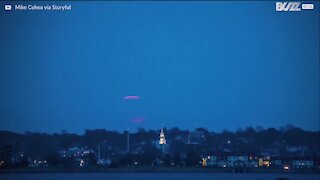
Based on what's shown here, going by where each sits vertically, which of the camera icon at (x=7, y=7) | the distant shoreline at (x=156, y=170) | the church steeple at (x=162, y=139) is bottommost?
the distant shoreline at (x=156, y=170)

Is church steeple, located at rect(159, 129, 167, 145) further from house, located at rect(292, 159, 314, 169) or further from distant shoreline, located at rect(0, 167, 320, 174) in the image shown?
house, located at rect(292, 159, 314, 169)

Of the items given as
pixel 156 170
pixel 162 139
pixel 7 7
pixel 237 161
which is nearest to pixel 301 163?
pixel 237 161

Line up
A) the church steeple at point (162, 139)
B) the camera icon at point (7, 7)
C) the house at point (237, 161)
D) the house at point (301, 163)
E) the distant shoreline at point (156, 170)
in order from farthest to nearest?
1. the church steeple at point (162, 139)
2. the house at point (237, 161)
3. the house at point (301, 163)
4. the distant shoreline at point (156, 170)
5. the camera icon at point (7, 7)

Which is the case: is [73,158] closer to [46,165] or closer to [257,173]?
[46,165]

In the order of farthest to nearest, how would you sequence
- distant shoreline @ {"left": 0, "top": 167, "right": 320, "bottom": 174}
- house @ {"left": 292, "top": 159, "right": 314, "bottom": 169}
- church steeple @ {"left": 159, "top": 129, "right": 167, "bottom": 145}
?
1. church steeple @ {"left": 159, "top": 129, "right": 167, "bottom": 145}
2. house @ {"left": 292, "top": 159, "right": 314, "bottom": 169}
3. distant shoreline @ {"left": 0, "top": 167, "right": 320, "bottom": 174}

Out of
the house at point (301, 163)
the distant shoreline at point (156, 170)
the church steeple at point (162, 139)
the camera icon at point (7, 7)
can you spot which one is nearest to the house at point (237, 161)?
the distant shoreline at point (156, 170)

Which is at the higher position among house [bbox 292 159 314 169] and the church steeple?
the church steeple

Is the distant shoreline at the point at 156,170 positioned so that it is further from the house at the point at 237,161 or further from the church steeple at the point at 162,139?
the church steeple at the point at 162,139

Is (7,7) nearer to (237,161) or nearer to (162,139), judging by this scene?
(237,161)

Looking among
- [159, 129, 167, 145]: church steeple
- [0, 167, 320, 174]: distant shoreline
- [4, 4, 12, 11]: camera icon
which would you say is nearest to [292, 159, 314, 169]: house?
[0, 167, 320, 174]: distant shoreline

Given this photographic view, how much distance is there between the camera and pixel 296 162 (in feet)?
112

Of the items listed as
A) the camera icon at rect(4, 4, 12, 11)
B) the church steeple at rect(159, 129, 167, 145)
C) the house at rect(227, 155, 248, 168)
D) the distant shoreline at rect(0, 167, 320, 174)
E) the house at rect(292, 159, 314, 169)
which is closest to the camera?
the camera icon at rect(4, 4, 12, 11)

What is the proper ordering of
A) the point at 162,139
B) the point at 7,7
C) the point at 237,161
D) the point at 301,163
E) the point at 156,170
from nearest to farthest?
the point at 7,7
the point at 156,170
the point at 301,163
the point at 237,161
the point at 162,139

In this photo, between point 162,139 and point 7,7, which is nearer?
point 7,7
